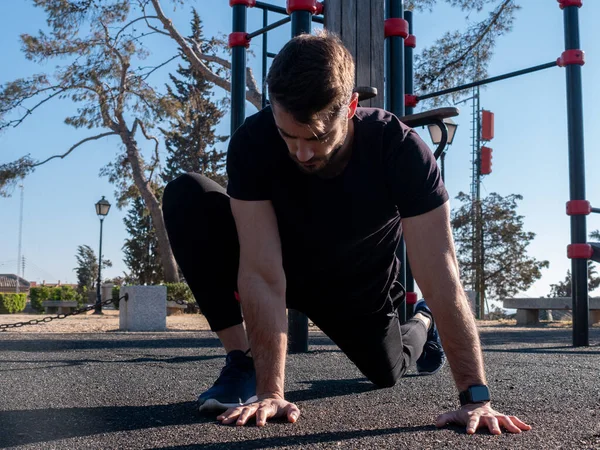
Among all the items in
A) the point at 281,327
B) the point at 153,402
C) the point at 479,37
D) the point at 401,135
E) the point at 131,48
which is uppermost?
the point at 131,48

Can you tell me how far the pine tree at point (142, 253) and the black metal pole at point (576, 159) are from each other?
26.6 meters

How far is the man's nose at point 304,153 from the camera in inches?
69.0

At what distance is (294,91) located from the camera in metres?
1.67

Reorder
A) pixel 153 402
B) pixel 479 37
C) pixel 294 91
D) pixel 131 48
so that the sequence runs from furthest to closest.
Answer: pixel 131 48 < pixel 479 37 < pixel 153 402 < pixel 294 91

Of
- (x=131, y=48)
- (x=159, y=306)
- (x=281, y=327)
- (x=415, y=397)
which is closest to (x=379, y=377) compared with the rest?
(x=415, y=397)

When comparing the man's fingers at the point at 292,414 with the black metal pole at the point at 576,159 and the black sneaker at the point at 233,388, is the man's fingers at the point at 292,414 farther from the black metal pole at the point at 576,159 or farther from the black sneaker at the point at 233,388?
the black metal pole at the point at 576,159

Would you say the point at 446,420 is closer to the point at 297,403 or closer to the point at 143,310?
the point at 297,403

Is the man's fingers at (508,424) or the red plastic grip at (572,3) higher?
the red plastic grip at (572,3)

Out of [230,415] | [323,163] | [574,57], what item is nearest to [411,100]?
[574,57]

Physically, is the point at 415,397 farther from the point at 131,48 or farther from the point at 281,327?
the point at 131,48

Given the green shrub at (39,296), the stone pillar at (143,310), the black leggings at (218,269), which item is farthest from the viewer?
the green shrub at (39,296)

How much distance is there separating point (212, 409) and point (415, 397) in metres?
0.74

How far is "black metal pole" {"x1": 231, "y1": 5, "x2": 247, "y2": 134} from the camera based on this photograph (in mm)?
4664

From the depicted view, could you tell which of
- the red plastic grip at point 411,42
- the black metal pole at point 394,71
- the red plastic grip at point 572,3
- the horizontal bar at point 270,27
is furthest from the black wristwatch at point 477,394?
the red plastic grip at point 572,3
